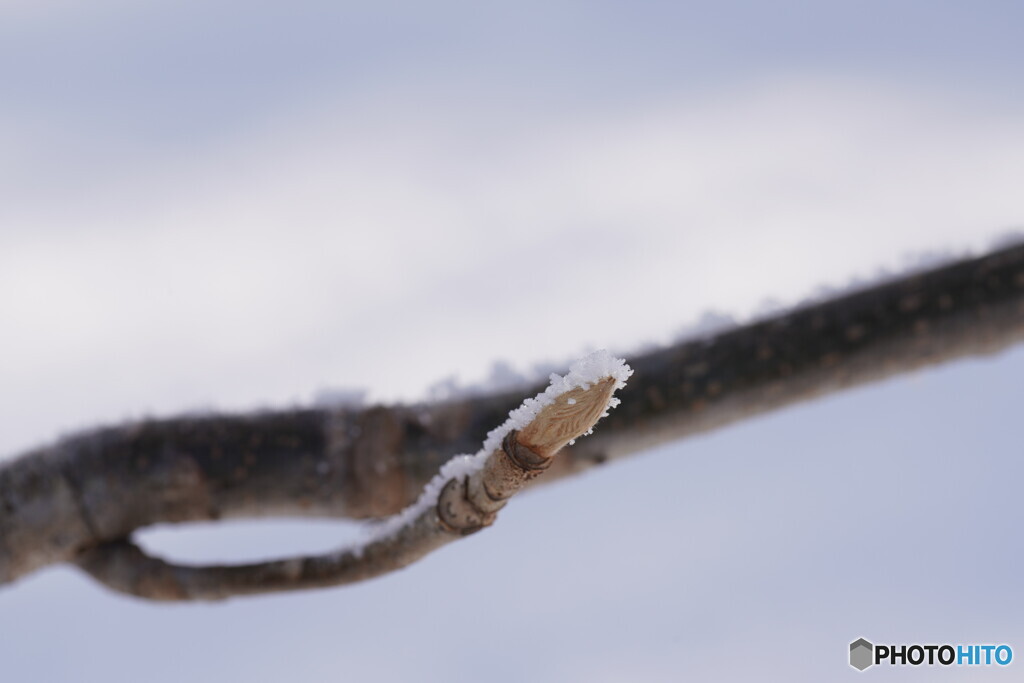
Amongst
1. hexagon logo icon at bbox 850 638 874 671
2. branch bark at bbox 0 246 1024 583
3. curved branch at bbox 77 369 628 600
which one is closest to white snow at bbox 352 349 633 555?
curved branch at bbox 77 369 628 600

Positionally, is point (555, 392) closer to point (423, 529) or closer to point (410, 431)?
point (423, 529)

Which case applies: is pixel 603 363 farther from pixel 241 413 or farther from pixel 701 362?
pixel 241 413

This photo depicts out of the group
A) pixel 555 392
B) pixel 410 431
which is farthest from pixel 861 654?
pixel 555 392

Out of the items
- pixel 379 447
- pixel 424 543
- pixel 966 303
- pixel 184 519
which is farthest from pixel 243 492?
pixel 966 303

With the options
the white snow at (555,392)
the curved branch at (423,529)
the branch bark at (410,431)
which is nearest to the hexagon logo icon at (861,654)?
the branch bark at (410,431)

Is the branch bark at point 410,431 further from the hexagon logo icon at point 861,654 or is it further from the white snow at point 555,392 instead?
the hexagon logo icon at point 861,654

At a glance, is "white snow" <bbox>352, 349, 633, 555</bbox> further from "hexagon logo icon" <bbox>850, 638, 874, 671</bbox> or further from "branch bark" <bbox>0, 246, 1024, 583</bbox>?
"hexagon logo icon" <bbox>850, 638, 874, 671</bbox>
